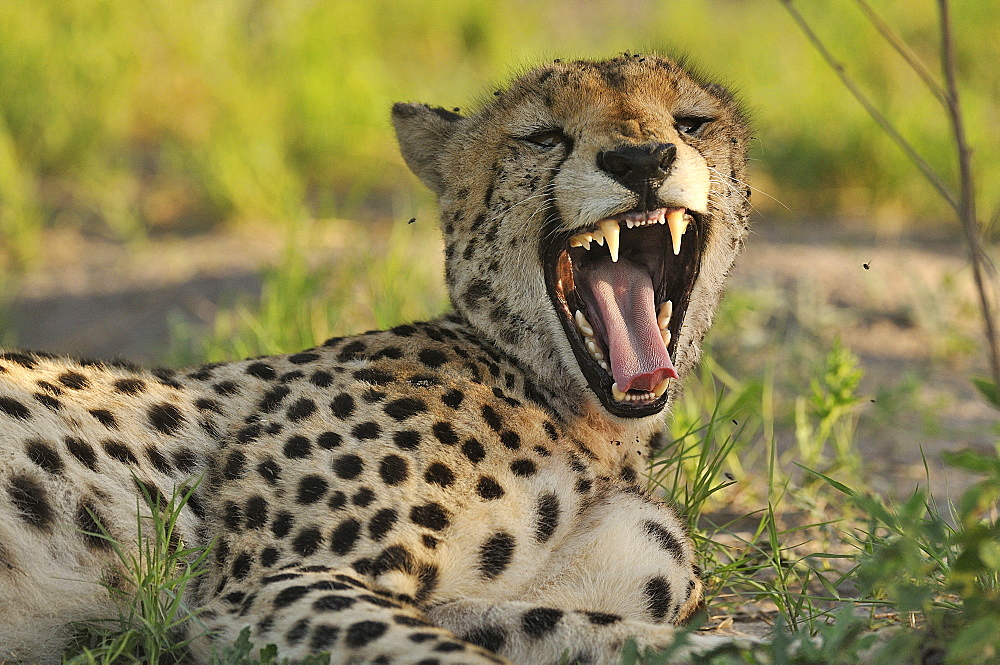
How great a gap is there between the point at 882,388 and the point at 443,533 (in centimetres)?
233

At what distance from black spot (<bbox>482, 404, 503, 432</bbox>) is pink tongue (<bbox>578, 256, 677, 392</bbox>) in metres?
0.29

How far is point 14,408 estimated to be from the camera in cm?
219

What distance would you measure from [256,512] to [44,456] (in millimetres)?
407

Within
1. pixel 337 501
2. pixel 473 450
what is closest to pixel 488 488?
pixel 473 450

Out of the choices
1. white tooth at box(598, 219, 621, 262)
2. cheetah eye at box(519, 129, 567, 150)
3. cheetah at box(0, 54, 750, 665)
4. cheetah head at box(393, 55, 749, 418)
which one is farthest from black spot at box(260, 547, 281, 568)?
cheetah eye at box(519, 129, 567, 150)

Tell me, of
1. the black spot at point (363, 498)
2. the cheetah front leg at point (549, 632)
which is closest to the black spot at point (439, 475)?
the black spot at point (363, 498)

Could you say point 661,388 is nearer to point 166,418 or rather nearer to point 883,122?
point 883,122

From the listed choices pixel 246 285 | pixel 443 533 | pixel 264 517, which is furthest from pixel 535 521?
pixel 246 285

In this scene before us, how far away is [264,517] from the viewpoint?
7.09 ft

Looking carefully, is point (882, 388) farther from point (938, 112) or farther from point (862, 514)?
point (938, 112)

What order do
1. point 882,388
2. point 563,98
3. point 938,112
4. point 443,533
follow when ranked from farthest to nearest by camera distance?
point 938,112 < point 882,388 < point 563,98 < point 443,533

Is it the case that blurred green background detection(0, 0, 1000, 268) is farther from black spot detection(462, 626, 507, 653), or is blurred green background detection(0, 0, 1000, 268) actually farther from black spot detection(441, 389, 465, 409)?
black spot detection(462, 626, 507, 653)

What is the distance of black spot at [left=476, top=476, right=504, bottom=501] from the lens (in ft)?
7.23

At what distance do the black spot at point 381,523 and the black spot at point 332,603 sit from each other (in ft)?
0.52
